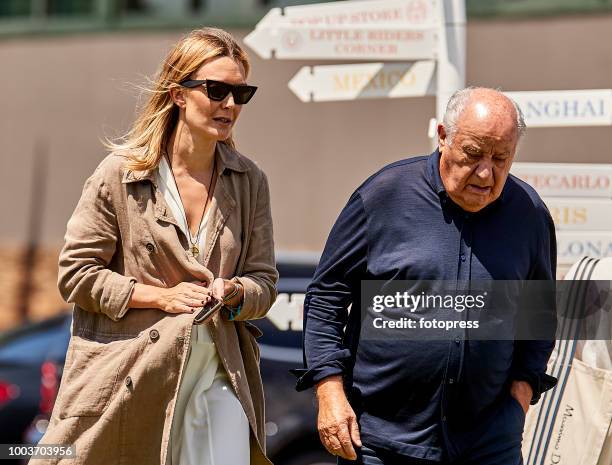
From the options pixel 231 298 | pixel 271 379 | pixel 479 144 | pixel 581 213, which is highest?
pixel 479 144

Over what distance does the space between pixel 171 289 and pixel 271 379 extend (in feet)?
9.30

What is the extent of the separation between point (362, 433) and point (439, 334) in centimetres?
40

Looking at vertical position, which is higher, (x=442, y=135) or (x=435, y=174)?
(x=442, y=135)

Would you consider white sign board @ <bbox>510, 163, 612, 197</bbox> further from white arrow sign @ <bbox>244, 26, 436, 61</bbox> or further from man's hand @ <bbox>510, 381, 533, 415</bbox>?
man's hand @ <bbox>510, 381, 533, 415</bbox>

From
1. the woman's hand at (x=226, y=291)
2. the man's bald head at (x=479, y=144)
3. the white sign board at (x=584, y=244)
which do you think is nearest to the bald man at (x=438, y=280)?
the man's bald head at (x=479, y=144)

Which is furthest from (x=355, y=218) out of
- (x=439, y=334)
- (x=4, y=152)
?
(x=4, y=152)

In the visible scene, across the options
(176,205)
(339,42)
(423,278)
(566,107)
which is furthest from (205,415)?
(566,107)

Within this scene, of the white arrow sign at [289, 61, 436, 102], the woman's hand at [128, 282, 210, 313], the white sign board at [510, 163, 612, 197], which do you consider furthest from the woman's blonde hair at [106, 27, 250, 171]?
the white sign board at [510, 163, 612, 197]

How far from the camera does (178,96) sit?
404 cm

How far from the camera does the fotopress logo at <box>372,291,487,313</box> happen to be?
11.7ft

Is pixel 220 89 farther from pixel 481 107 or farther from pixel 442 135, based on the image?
pixel 481 107

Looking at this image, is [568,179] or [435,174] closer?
[435,174]

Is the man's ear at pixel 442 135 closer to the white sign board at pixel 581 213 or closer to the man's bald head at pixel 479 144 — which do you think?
the man's bald head at pixel 479 144

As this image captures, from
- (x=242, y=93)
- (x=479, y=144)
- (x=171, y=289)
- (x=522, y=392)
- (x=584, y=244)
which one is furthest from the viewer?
(x=584, y=244)
